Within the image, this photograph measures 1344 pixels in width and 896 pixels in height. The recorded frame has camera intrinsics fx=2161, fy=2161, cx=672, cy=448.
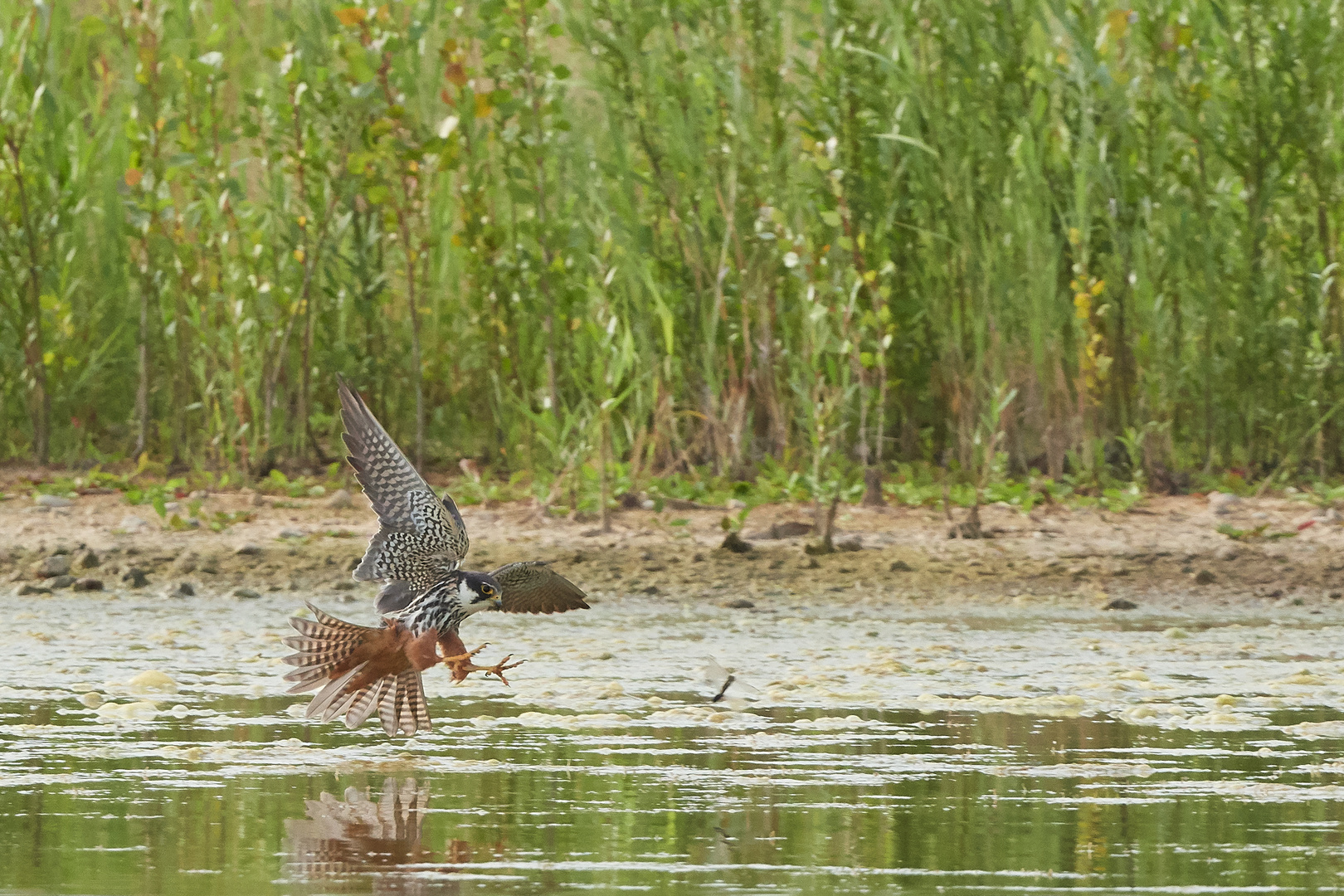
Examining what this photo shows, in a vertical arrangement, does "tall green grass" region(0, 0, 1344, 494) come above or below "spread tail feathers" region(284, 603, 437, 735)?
above

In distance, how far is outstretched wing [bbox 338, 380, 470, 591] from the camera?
195 inches

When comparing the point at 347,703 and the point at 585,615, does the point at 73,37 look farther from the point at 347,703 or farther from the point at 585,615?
the point at 347,703

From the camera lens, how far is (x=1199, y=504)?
8484mm


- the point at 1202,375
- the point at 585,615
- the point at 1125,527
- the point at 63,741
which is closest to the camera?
the point at 63,741

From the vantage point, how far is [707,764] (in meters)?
4.30

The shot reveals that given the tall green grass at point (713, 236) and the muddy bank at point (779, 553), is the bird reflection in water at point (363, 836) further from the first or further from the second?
the tall green grass at point (713, 236)

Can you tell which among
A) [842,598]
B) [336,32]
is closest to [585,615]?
[842,598]

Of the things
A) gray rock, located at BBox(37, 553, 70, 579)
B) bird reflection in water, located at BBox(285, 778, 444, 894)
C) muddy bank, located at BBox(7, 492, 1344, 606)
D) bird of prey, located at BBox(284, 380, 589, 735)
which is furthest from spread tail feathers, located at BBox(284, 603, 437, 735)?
gray rock, located at BBox(37, 553, 70, 579)

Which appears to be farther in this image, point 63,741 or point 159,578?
point 159,578

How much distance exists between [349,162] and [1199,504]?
147 inches

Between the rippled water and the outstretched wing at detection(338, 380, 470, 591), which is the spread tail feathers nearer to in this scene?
the rippled water

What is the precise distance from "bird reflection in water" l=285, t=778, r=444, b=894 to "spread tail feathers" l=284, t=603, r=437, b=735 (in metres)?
0.56

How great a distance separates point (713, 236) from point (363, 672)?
15.3 feet

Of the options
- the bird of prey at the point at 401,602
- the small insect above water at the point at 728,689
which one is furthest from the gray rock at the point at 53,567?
the small insect above water at the point at 728,689
